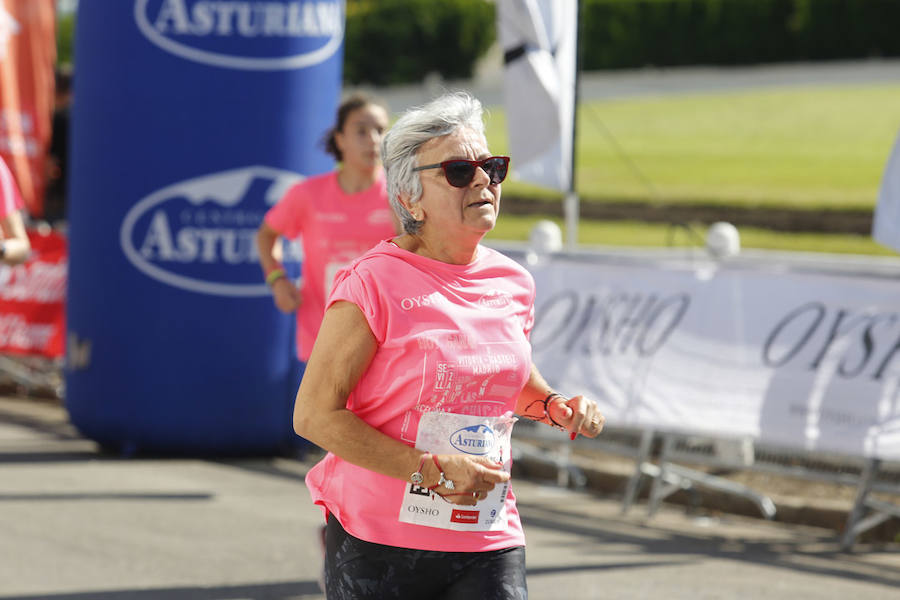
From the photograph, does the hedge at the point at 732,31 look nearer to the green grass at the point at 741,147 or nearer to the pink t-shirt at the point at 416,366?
the green grass at the point at 741,147

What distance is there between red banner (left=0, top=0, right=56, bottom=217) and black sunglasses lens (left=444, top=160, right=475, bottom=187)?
1074 cm

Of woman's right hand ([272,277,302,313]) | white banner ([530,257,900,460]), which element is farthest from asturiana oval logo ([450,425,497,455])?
white banner ([530,257,900,460])

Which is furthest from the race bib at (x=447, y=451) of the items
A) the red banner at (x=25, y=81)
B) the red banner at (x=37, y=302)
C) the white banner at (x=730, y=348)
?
the red banner at (x=25, y=81)

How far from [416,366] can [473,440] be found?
0.21 m

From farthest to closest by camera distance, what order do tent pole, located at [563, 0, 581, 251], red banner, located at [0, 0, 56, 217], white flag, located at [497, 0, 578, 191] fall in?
red banner, located at [0, 0, 56, 217] → tent pole, located at [563, 0, 581, 251] → white flag, located at [497, 0, 578, 191]

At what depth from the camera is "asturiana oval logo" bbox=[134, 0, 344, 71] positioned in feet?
26.8

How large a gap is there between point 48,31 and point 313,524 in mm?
7842

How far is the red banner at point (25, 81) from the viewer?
42.9 feet

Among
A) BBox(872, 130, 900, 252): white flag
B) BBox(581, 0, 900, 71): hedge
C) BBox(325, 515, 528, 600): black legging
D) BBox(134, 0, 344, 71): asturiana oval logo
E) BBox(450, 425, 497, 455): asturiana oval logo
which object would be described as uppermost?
BBox(581, 0, 900, 71): hedge

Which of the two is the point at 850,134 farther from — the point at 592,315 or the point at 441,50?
the point at 592,315

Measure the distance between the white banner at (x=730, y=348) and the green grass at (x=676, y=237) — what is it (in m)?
10.1

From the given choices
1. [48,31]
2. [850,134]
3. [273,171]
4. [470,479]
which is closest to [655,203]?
[850,134]

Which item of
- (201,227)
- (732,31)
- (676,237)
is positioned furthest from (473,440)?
(732,31)

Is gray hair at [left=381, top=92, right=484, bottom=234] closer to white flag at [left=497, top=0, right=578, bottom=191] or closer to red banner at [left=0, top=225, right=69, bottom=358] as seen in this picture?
white flag at [left=497, top=0, right=578, bottom=191]
